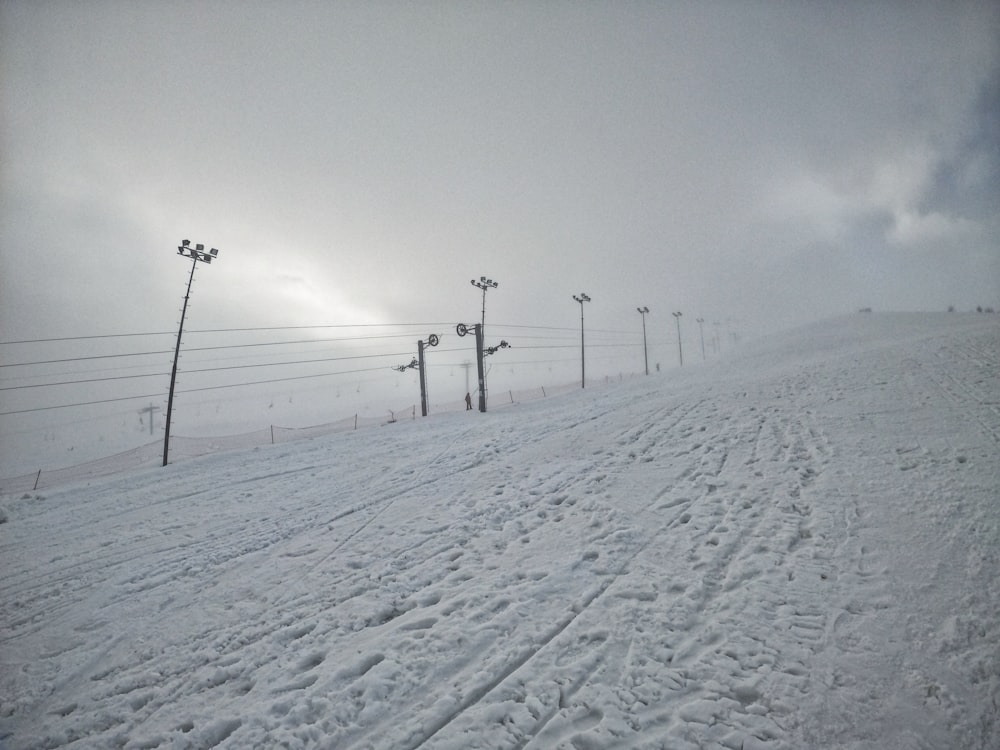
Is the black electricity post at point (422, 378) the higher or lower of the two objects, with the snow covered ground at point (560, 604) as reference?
higher

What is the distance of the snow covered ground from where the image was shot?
363cm

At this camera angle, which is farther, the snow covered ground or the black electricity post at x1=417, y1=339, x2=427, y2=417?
the black electricity post at x1=417, y1=339, x2=427, y2=417

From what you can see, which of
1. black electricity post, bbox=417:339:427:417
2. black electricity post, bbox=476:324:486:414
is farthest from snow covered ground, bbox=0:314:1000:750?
black electricity post, bbox=417:339:427:417

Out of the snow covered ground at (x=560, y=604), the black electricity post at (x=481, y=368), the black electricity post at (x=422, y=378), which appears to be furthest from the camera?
the black electricity post at (x=422, y=378)

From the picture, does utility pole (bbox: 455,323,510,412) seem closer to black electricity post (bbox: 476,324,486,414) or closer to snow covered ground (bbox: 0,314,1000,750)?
black electricity post (bbox: 476,324,486,414)

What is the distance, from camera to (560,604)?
5.16 m

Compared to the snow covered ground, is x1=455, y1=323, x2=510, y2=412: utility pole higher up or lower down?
higher up

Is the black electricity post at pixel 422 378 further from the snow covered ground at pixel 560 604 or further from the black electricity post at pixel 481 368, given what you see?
the snow covered ground at pixel 560 604

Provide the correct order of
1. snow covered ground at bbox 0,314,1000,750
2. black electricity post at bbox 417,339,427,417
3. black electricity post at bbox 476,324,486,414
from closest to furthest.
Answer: snow covered ground at bbox 0,314,1000,750 → black electricity post at bbox 476,324,486,414 → black electricity post at bbox 417,339,427,417

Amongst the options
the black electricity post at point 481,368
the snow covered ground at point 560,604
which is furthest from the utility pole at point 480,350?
the snow covered ground at point 560,604

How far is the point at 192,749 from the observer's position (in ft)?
12.0

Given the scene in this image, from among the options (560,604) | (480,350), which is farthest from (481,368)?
(560,604)

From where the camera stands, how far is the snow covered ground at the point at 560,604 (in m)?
3.63

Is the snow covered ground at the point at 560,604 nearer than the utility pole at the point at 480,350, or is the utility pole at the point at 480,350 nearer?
the snow covered ground at the point at 560,604
